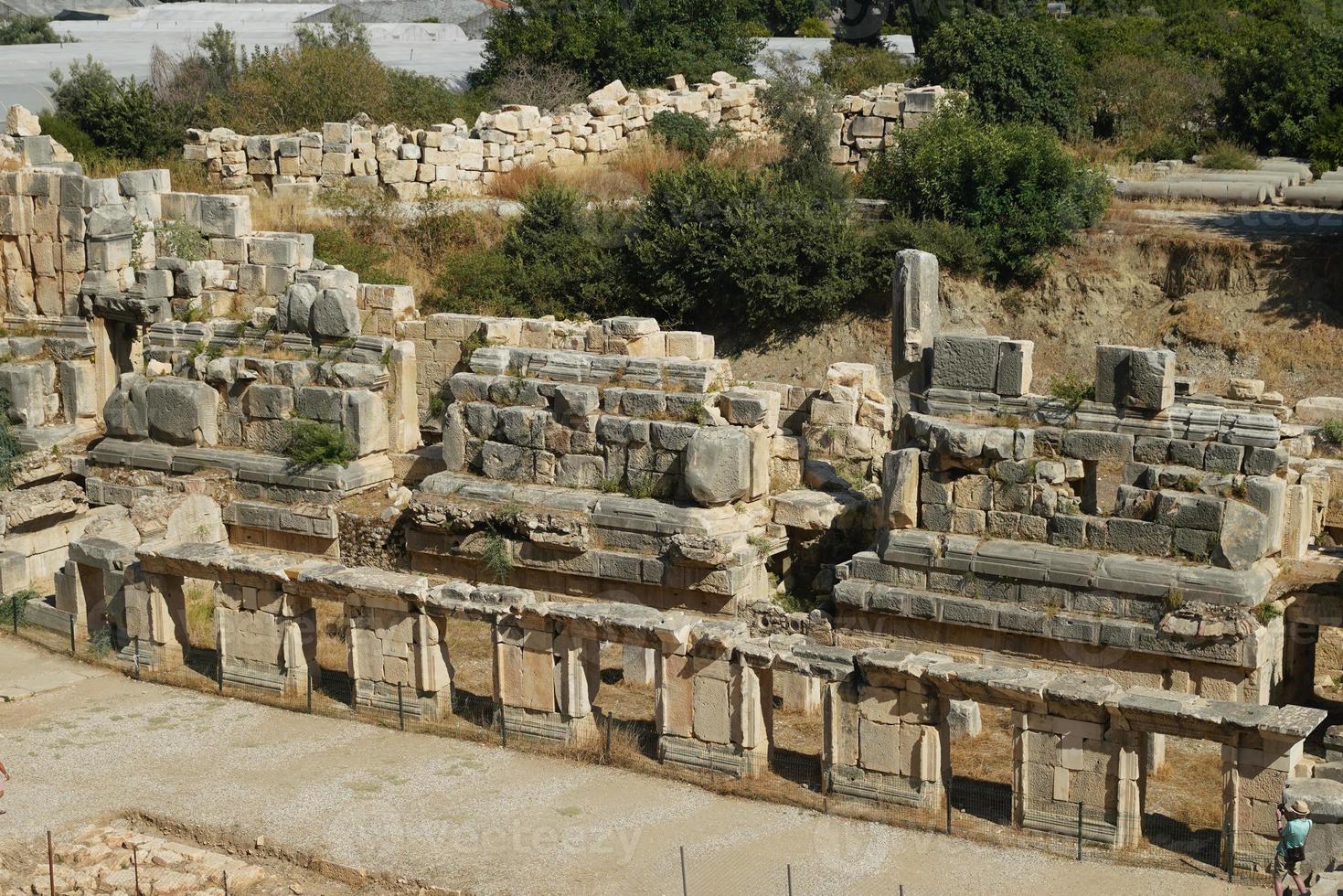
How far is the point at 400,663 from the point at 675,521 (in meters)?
3.31

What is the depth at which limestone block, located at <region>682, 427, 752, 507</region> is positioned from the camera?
18.0 metres

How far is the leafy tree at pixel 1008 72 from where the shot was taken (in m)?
34.2

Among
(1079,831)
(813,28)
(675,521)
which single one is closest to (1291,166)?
(675,521)

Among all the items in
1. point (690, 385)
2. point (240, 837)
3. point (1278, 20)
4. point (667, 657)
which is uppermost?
point (1278, 20)

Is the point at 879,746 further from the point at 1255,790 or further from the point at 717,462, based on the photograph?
the point at 717,462

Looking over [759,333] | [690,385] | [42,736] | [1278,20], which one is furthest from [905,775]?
[1278,20]

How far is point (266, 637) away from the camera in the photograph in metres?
17.3

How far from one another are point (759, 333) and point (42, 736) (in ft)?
50.6

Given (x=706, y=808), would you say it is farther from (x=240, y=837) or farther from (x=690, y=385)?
(x=690, y=385)

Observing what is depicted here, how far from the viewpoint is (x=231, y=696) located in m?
17.2

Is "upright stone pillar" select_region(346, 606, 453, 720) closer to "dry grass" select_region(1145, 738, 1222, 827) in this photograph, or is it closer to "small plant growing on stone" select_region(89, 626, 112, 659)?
"small plant growing on stone" select_region(89, 626, 112, 659)

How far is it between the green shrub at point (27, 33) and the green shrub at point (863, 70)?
23230 millimetres

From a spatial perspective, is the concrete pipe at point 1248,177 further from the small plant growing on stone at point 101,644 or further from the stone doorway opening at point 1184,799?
the small plant growing on stone at point 101,644

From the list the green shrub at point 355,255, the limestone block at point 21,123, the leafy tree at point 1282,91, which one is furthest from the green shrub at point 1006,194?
the limestone block at point 21,123
